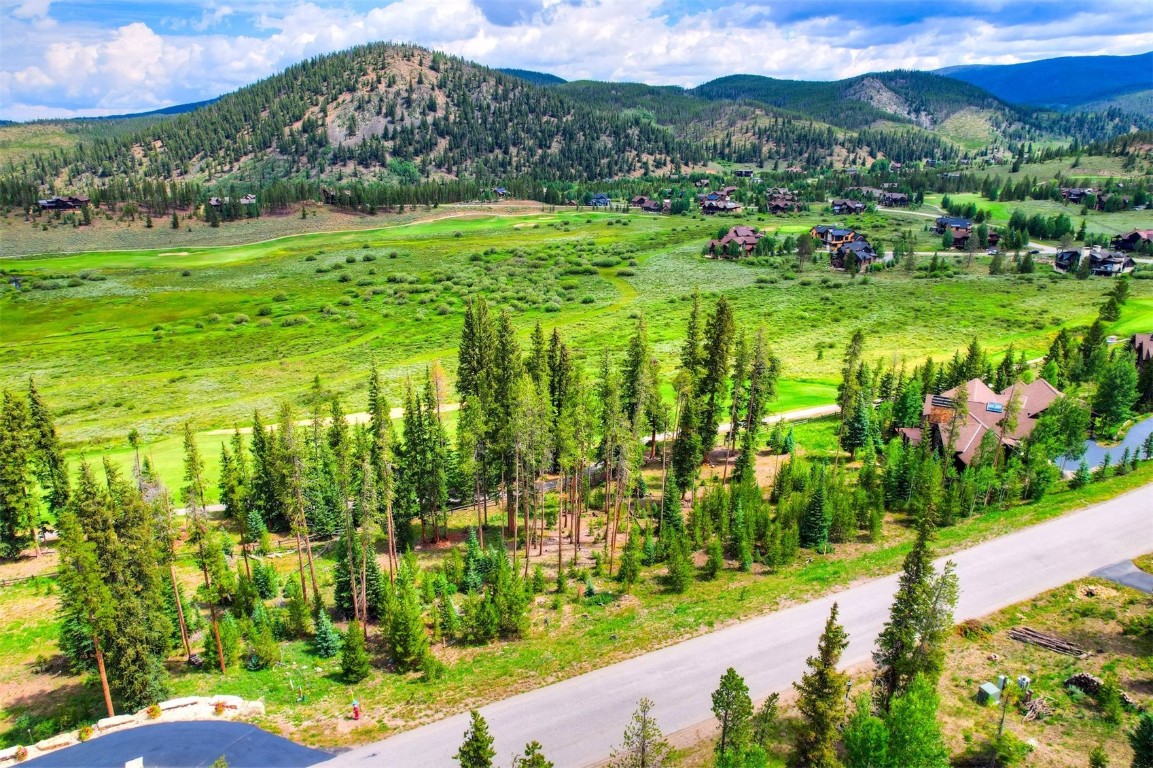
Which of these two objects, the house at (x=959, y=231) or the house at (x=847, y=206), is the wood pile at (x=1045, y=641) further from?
the house at (x=847, y=206)

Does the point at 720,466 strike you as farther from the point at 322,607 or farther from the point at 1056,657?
the point at 322,607

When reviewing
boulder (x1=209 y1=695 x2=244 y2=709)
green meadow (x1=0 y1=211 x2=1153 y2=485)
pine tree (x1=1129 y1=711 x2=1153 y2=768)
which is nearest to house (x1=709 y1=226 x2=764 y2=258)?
green meadow (x1=0 y1=211 x2=1153 y2=485)

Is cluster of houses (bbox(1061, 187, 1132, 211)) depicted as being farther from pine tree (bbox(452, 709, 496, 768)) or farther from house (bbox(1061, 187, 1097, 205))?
pine tree (bbox(452, 709, 496, 768))

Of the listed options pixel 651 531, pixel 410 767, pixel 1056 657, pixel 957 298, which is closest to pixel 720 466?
pixel 651 531

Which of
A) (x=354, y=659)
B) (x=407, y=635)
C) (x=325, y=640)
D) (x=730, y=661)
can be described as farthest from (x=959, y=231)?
(x=354, y=659)

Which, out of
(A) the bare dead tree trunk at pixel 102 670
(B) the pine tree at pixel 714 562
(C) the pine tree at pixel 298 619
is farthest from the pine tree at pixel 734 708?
(A) the bare dead tree trunk at pixel 102 670
